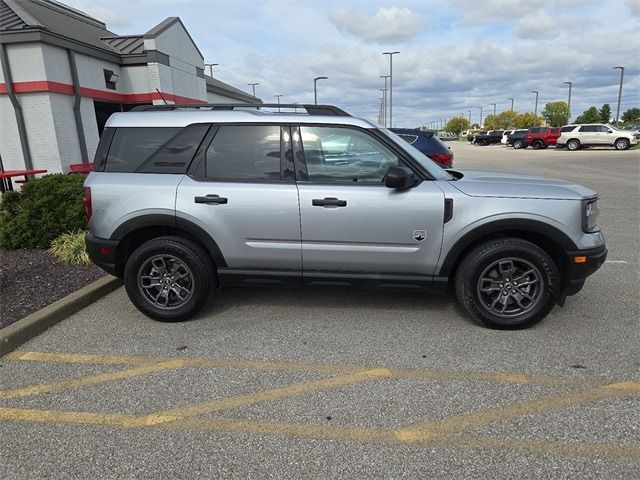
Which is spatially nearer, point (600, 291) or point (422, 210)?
point (422, 210)

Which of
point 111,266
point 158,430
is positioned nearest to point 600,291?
point 158,430

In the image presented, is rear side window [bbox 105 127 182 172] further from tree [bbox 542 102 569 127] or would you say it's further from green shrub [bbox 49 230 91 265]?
tree [bbox 542 102 569 127]

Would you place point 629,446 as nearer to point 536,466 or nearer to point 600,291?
point 536,466

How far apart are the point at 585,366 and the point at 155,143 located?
12.6ft

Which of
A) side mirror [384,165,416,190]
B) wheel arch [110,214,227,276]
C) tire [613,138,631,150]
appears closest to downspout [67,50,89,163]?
wheel arch [110,214,227,276]

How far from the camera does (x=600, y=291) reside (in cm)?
463

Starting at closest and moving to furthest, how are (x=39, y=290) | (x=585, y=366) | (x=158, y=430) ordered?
(x=158, y=430) < (x=585, y=366) < (x=39, y=290)

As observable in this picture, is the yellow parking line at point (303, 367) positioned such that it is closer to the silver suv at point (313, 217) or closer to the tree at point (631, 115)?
the silver suv at point (313, 217)

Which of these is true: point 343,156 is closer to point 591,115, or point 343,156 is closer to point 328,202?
point 328,202

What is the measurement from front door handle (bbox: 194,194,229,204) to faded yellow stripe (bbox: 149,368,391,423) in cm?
162

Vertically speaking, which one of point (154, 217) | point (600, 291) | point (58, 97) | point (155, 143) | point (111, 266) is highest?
point (58, 97)

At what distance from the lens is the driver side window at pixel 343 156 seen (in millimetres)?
3795

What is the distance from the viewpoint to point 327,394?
9.61ft

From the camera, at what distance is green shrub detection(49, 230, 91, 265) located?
17.6 feet
